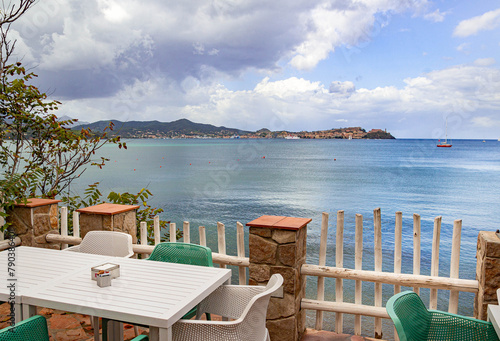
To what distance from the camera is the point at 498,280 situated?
7.99 ft

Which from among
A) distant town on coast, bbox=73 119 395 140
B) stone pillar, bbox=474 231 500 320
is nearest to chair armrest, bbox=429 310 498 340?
stone pillar, bbox=474 231 500 320

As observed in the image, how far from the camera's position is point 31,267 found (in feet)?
7.75

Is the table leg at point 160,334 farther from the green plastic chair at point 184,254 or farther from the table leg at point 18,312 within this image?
the green plastic chair at point 184,254

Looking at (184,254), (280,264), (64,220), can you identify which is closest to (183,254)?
(184,254)

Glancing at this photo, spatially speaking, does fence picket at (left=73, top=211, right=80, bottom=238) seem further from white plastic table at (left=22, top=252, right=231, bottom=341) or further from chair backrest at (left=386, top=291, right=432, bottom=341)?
chair backrest at (left=386, top=291, right=432, bottom=341)

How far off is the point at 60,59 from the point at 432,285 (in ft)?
17.5

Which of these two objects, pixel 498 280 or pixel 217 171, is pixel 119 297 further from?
pixel 217 171

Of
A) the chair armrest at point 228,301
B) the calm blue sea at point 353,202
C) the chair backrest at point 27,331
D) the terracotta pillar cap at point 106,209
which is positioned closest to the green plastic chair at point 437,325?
the chair armrest at point 228,301

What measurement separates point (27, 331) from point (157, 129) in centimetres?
848

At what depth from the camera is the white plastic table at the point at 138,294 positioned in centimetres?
168

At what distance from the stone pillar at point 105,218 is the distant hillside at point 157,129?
2449 mm

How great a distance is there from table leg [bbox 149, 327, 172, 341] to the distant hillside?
15.3ft

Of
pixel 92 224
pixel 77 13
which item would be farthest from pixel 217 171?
pixel 92 224

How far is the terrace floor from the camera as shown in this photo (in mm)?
2945
